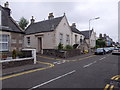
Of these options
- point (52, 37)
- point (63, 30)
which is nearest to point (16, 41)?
point (52, 37)

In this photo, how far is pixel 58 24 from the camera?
2283 centimetres

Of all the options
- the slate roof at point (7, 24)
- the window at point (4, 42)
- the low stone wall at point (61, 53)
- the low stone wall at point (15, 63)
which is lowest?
the low stone wall at point (15, 63)

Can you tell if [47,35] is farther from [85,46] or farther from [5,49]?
[85,46]

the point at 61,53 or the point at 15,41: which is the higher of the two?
the point at 15,41

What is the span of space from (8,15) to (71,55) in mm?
12843

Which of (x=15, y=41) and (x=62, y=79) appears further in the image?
(x=15, y=41)

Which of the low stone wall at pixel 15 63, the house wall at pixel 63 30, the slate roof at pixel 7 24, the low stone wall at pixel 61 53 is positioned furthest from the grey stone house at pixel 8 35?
the house wall at pixel 63 30

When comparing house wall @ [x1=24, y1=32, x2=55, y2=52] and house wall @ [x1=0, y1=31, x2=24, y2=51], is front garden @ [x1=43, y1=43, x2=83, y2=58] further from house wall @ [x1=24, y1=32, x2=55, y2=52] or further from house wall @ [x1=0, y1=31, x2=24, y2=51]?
house wall @ [x1=0, y1=31, x2=24, y2=51]

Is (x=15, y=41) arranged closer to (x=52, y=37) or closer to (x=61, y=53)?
(x=61, y=53)

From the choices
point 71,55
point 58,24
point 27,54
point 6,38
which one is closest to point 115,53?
point 71,55

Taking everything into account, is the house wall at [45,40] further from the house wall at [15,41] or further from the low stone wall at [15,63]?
the low stone wall at [15,63]

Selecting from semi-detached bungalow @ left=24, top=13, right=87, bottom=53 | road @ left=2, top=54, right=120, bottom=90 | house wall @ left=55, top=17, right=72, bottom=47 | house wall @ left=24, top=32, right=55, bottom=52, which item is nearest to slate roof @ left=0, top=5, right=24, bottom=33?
road @ left=2, top=54, right=120, bottom=90

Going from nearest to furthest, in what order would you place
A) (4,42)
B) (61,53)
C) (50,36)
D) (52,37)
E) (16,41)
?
(4,42), (16,41), (61,53), (52,37), (50,36)

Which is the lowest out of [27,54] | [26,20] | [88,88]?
[88,88]
